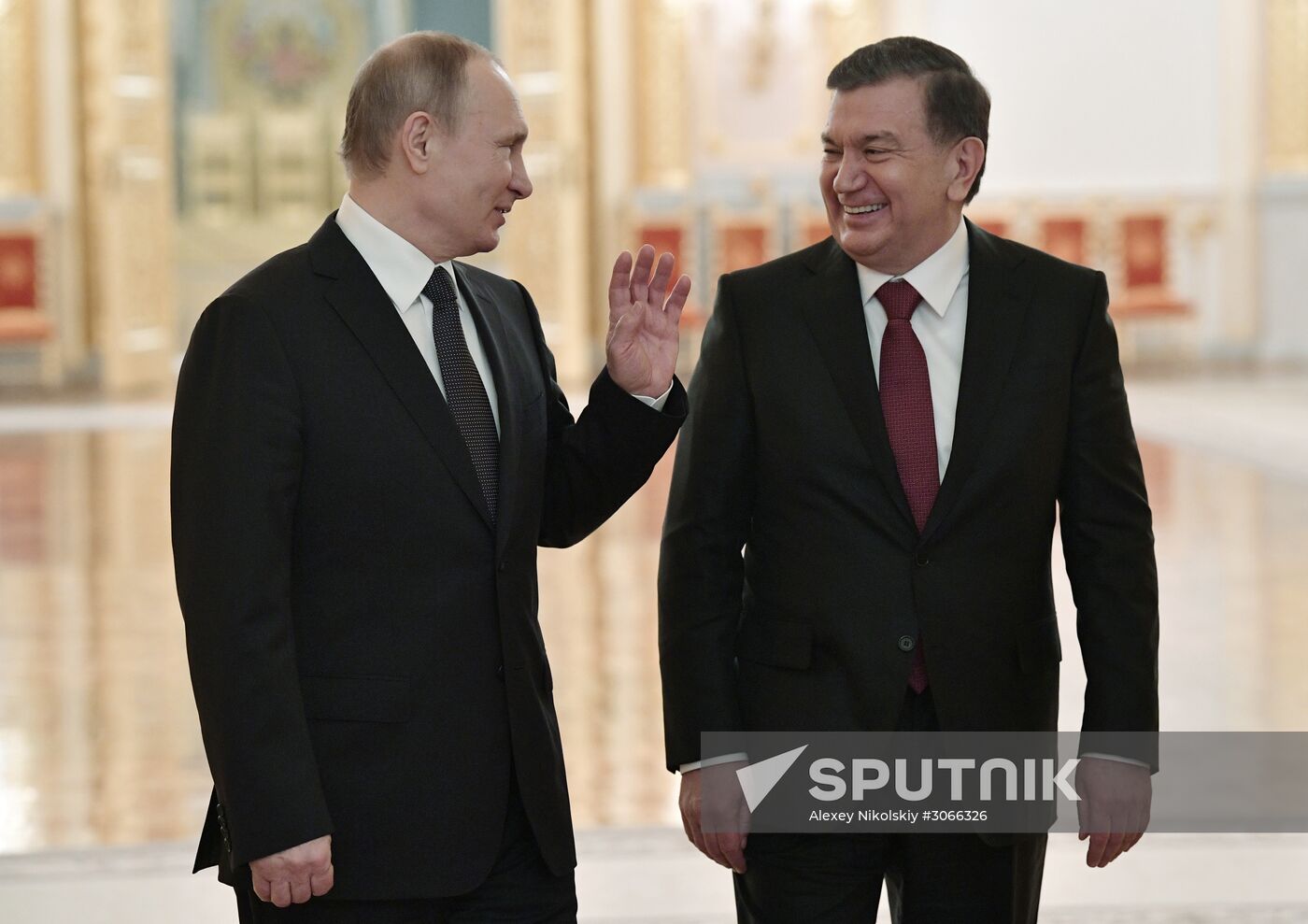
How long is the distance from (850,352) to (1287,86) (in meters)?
13.7

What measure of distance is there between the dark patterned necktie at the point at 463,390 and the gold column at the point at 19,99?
13.3 m

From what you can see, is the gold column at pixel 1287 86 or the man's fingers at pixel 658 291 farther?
the gold column at pixel 1287 86

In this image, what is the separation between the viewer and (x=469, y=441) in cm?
200

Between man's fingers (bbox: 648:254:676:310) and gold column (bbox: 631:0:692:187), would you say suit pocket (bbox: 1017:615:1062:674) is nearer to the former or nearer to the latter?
man's fingers (bbox: 648:254:676:310)

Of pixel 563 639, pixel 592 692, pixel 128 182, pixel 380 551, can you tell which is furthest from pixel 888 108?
pixel 128 182

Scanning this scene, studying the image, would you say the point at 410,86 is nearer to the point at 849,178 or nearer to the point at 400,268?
the point at 400,268

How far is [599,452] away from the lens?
7.00 ft

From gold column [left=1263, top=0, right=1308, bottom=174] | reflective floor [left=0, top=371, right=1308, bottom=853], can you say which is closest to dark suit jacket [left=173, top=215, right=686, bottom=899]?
reflective floor [left=0, top=371, right=1308, bottom=853]

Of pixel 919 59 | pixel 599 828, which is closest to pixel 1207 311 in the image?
pixel 599 828

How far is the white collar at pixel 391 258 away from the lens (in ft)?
6.57

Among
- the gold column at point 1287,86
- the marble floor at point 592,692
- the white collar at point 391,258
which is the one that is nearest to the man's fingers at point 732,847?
the white collar at point 391,258

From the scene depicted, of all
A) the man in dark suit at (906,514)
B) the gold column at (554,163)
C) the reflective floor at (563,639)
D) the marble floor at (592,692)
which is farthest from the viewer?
the gold column at (554,163)

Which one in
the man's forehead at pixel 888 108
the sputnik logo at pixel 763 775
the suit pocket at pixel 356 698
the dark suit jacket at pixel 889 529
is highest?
the man's forehead at pixel 888 108

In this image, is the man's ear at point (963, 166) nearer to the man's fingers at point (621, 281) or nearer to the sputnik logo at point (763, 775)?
the man's fingers at point (621, 281)
